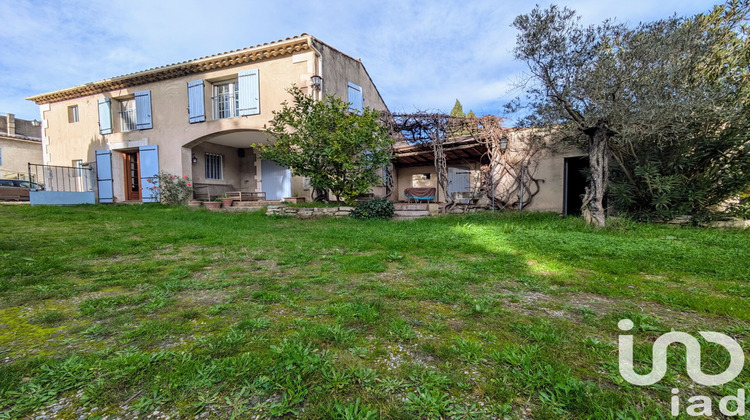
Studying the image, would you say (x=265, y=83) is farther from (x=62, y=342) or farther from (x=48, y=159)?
(x=48, y=159)

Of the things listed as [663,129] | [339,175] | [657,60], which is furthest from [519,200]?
[339,175]

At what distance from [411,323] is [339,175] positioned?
693 centimetres

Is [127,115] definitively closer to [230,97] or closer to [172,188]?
[172,188]

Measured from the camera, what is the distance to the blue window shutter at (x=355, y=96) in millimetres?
11211

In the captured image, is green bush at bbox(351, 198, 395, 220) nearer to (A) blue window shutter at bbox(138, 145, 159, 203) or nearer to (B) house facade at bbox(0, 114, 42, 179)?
(A) blue window shutter at bbox(138, 145, 159, 203)

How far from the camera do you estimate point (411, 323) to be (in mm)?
1960

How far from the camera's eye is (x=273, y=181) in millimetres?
12109

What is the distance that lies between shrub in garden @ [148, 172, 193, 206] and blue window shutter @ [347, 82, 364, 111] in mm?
6957

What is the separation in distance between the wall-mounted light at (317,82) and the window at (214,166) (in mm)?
5927

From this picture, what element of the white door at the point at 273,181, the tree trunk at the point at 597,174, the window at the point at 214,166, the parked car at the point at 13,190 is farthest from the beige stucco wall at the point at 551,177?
the parked car at the point at 13,190

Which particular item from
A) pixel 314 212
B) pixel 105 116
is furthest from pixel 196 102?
pixel 314 212

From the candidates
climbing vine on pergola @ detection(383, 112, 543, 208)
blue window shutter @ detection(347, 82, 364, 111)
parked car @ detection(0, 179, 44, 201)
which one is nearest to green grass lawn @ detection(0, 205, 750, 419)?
climbing vine on pergola @ detection(383, 112, 543, 208)

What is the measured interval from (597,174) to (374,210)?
5.49 m

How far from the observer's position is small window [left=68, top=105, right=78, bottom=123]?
13.0 m
